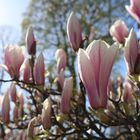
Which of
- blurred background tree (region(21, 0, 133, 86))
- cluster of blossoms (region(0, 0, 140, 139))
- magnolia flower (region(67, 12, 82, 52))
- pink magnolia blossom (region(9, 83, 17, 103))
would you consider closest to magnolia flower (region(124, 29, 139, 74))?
cluster of blossoms (region(0, 0, 140, 139))

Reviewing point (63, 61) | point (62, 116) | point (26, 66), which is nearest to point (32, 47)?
point (26, 66)

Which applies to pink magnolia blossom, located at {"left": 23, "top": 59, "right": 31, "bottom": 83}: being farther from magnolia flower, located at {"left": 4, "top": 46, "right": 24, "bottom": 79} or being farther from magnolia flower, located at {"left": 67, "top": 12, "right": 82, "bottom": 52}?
magnolia flower, located at {"left": 67, "top": 12, "right": 82, "bottom": 52}

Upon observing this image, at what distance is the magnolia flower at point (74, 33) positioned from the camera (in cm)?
121

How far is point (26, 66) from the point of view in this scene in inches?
52.7

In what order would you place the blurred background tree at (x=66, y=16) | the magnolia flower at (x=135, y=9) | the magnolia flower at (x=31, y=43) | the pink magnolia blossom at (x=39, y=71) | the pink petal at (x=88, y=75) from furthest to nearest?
the blurred background tree at (x=66, y=16), the magnolia flower at (x=31, y=43), the pink magnolia blossom at (x=39, y=71), the magnolia flower at (x=135, y=9), the pink petal at (x=88, y=75)

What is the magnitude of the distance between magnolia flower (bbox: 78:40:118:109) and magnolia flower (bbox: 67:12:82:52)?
288 mm

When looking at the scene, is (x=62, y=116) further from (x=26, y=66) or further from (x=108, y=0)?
(x=108, y=0)

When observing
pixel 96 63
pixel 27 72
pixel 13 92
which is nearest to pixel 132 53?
pixel 96 63

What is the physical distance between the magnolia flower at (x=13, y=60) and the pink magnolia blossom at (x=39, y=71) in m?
0.08

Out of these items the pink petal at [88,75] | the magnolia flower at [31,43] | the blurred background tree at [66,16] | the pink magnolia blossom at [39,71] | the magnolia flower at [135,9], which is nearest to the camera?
the pink petal at [88,75]

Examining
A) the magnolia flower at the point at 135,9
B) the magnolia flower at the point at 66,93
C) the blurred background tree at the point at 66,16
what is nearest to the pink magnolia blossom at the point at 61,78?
the magnolia flower at the point at 66,93

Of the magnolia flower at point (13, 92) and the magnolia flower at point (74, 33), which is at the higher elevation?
the magnolia flower at point (74, 33)

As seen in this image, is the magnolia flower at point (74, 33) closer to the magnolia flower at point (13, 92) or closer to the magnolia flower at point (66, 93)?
the magnolia flower at point (66, 93)

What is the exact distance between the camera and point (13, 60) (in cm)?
131
